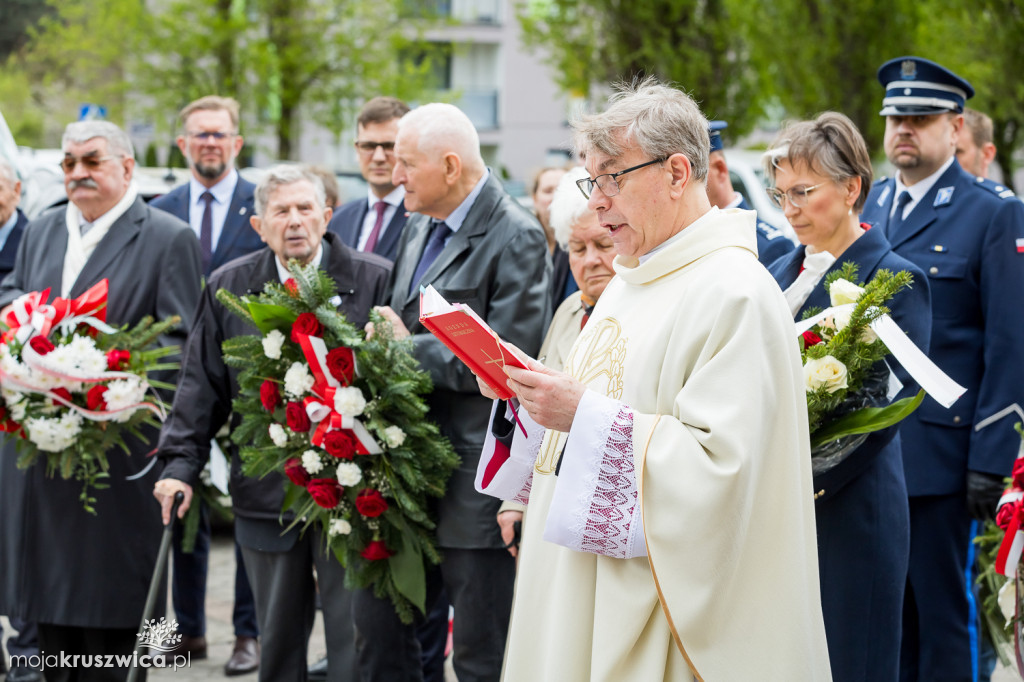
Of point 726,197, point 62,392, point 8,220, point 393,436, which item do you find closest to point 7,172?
point 8,220

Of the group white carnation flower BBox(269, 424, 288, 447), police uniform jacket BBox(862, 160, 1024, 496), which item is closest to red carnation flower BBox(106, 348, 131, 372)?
white carnation flower BBox(269, 424, 288, 447)

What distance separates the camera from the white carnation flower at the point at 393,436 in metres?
3.92

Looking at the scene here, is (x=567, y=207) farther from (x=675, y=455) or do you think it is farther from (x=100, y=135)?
(x=100, y=135)

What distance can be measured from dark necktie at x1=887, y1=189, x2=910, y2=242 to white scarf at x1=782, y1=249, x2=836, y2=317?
3.21ft

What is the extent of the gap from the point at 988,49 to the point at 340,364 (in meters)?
14.2

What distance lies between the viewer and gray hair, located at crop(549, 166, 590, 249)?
409cm

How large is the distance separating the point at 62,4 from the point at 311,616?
18635mm

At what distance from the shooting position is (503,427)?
10.5 feet

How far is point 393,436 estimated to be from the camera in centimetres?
393

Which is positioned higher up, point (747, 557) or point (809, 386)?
point (809, 386)

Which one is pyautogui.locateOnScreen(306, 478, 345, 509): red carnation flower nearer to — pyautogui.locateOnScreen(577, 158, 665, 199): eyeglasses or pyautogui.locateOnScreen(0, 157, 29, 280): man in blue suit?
pyautogui.locateOnScreen(577, 158, 665, 199): eyeglasses

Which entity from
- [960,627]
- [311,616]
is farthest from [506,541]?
[960,627]

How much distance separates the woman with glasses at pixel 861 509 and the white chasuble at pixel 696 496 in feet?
2.54

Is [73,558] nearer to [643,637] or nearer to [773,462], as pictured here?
[643,637]
